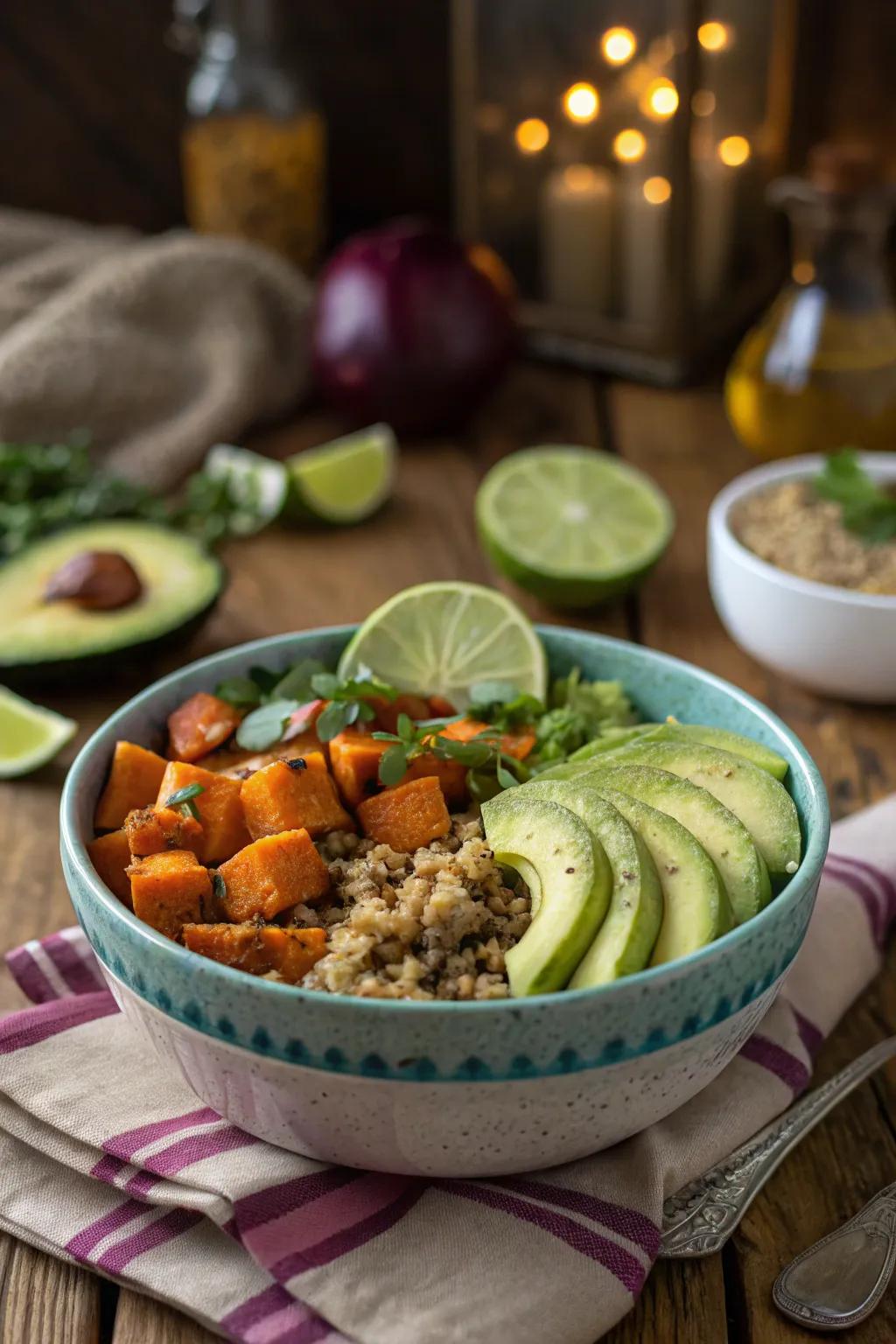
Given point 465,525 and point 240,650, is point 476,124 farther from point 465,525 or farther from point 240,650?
point 240,650

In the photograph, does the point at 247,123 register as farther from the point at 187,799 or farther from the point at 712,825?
the point at 712,825

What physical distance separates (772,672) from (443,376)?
3.10 feet

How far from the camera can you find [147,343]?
2561 millimetres

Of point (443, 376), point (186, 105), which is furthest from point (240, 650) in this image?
point (186, 105)

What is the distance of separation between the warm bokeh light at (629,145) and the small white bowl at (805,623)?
91cm

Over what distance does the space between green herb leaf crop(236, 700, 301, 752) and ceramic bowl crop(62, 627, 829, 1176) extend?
22cm

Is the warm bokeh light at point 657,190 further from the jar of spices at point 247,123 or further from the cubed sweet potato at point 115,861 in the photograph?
the cubed sweet potato at point 115,861

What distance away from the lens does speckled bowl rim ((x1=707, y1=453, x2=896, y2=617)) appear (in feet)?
5.53

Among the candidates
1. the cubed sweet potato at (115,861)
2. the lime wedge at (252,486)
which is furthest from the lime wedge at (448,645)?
the lime wedge at (252,486)

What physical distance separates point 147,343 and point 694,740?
1.67 m

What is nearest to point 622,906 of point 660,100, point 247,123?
point 660,100

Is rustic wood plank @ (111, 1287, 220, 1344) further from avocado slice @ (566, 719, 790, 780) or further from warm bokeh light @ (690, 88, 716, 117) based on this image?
warm bokeh light @ (690, 88, 716, 117)

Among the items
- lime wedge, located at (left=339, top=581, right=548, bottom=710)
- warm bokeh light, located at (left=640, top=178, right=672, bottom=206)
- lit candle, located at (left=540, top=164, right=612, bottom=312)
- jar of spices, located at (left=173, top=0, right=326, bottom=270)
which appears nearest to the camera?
lime wedge, located at (left=339, top=581, right=548, bottom=710)

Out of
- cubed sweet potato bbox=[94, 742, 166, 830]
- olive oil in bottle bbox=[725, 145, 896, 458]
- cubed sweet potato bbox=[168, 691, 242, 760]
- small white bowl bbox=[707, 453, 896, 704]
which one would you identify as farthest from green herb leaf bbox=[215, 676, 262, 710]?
olive oil in bottle bbox=[725, 145, 896, 458]
